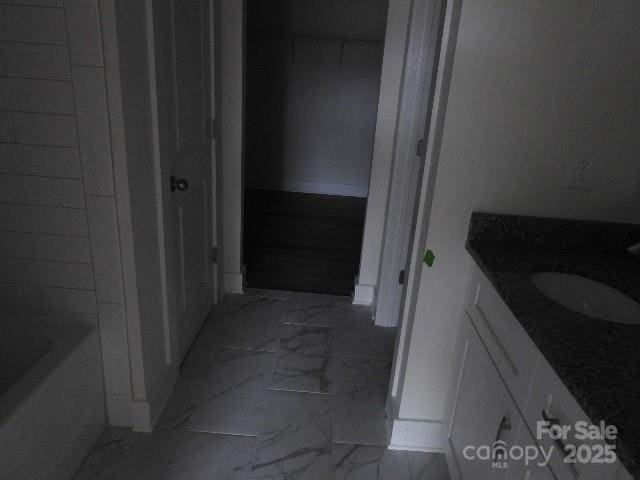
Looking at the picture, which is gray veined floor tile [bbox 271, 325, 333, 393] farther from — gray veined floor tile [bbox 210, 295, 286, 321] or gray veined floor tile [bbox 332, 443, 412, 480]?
gray veined floor tile [bbox 332, 443, 412, 480]

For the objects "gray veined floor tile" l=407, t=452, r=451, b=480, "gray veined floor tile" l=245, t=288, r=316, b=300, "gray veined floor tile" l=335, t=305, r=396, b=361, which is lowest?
"gray veined floor tile" l=407, t=452, r=451, b=480

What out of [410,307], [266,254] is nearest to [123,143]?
[410,307]

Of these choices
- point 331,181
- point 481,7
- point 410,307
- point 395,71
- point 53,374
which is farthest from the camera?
point 331,181

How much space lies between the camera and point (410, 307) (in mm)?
1751

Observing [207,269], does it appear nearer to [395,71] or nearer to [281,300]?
[281,300]

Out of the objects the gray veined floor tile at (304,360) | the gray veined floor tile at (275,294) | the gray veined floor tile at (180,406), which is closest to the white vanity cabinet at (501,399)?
the gray veined floor tile at (304,360)

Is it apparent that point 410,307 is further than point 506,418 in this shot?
Yes

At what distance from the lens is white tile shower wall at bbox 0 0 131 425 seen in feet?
4.60

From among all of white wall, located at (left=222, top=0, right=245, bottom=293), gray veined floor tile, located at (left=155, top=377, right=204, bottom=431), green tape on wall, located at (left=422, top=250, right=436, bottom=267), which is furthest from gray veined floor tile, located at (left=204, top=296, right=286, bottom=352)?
green tape on wall, located at (left=422, top=250, right=436, bottom=267)

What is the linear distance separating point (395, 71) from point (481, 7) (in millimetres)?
1119

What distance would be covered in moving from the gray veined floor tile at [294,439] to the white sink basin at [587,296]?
1.01 metres

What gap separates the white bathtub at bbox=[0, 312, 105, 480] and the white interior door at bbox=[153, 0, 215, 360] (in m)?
0.42

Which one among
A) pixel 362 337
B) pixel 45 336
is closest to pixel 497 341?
pixel 362 337

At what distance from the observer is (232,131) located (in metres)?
2.66
